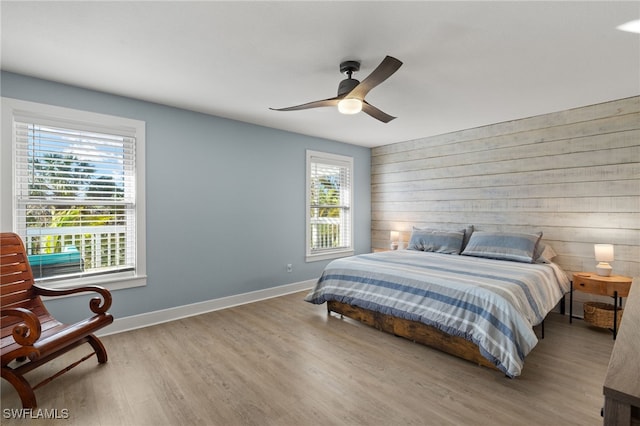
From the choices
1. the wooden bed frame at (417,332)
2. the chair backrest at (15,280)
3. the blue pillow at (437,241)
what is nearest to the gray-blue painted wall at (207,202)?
the chair backrest at (15,280)

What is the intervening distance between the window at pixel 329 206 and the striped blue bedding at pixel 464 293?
4.86ft

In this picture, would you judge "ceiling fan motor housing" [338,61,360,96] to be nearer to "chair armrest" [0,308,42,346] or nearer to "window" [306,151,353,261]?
"window" [306,151,353,261]

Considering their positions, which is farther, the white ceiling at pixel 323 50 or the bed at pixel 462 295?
the bed at pixel 462 295

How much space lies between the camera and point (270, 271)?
4523 millimetres

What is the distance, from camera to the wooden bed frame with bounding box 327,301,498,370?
99.9 inches

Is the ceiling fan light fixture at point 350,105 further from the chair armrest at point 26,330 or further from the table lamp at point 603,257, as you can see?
the table lamp at point 603,257

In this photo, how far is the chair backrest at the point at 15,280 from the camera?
7.84ft

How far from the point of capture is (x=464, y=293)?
260cm

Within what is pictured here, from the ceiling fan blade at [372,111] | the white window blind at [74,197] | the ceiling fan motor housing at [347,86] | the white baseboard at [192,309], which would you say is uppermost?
the ceiling fan motor housing at [347,86]

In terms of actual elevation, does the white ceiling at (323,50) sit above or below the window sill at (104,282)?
above

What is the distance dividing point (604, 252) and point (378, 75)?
10.1ft

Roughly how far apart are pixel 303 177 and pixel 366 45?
9.21 feet

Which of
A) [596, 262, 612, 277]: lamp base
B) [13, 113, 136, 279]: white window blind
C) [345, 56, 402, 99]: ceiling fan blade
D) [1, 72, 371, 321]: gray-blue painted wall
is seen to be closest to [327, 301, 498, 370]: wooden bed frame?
[1, 72, 371, 321]: gray-blue painted wall

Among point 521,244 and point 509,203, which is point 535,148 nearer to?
point 509,203
